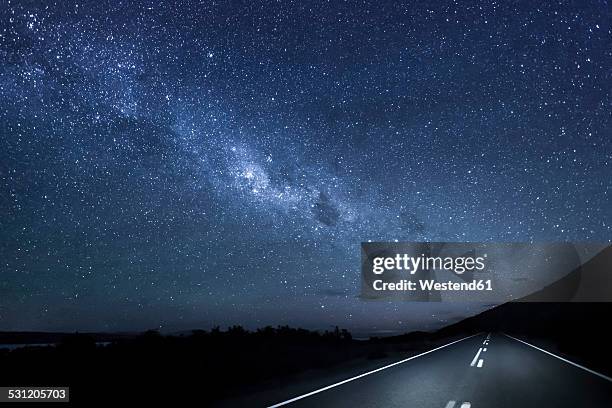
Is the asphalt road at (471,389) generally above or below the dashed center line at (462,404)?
below

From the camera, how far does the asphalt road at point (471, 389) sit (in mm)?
9415

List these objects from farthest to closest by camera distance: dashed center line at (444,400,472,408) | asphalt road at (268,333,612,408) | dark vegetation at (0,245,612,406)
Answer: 1. dark vegetation at (0,245,612,406)
2. asphalt road at (268,333,612,408)
3. dashed center line at (444,400,472,408)

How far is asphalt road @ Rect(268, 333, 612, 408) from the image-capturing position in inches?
371

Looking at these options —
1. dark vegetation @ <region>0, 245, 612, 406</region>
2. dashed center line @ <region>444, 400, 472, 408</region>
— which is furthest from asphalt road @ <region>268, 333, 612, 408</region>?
dark vegetation @ <region>0, 245, 612, 406</region>

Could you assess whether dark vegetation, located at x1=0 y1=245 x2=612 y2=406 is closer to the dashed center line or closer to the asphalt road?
the asphalt road

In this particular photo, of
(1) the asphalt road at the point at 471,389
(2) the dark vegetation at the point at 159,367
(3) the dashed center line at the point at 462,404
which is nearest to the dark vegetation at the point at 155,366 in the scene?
(2) the dark vegetation at the point at 159,367

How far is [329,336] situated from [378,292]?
11616 millimetres

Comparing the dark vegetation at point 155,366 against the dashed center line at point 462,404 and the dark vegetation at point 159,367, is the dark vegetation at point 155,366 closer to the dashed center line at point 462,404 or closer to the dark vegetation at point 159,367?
the dark vegetation at point 159,367

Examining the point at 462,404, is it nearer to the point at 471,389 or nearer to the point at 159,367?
the point at 471,389

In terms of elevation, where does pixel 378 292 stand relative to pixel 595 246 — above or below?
below

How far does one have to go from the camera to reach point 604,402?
9516mm

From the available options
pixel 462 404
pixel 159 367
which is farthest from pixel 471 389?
pixel 159 367

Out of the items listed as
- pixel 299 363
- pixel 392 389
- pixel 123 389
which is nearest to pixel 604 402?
pixel 392 389

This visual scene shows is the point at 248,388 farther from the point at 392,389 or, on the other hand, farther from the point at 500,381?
the point at 500,381
